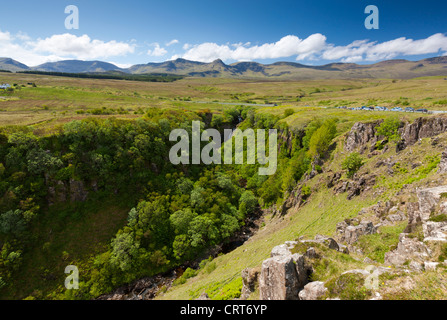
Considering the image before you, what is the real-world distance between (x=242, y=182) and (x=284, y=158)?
66.9 feet

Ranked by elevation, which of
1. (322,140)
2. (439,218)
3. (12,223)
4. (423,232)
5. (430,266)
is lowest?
(12,223)

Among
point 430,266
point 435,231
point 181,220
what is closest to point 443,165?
point 435,231

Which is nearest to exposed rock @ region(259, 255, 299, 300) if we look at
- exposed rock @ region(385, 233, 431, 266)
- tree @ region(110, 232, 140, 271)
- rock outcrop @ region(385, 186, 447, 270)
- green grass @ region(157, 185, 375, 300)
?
rock outcrop @ region(385, 186, 447, 270)

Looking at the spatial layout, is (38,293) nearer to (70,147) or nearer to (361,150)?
(70,147)

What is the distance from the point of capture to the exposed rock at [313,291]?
1582 cm

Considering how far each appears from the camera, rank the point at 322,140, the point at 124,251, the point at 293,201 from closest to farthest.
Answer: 1. the point at 124,251
2. the point at 293,201
3. the point at 322,140

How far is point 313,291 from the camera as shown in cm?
1614

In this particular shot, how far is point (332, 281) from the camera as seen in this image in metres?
15.9

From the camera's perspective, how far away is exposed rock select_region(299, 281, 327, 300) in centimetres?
1582

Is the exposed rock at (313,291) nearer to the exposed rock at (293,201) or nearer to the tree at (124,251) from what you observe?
the exposed rock at (293,201)

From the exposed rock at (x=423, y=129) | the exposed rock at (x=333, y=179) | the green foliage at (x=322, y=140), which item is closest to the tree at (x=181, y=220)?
the exposed rock at (x=333, y=179)

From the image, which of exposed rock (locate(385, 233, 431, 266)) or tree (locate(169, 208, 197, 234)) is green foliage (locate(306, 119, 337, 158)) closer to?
exposed rock (locate(385, 233, 431, 266))

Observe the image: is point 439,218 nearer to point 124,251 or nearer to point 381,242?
point 381,242

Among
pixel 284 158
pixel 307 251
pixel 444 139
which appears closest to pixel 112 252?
pixel 307 251
